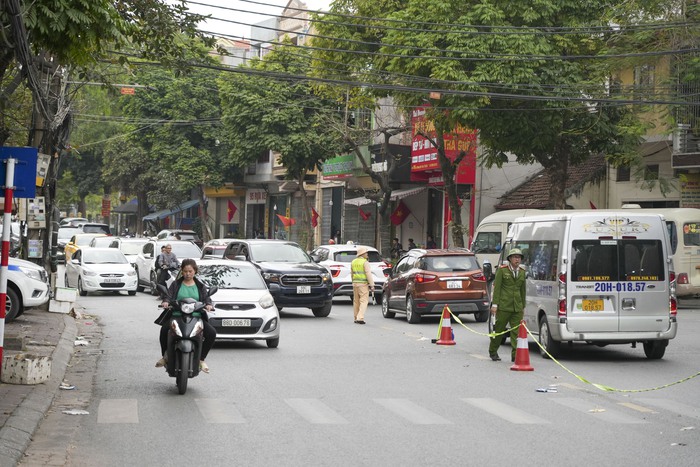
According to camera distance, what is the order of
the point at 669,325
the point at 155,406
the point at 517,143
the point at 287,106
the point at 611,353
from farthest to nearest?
the point at 287,106 < the point at 517,143 < the point at 611,353 < the point at 669,325 < the point at 155,406

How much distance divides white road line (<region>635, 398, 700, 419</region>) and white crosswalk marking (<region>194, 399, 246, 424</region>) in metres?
4.91

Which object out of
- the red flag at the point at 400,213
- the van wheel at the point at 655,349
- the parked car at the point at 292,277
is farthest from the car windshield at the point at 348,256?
the red flag at the point at 400,213

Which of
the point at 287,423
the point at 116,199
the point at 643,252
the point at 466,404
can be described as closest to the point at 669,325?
the point at 643,252

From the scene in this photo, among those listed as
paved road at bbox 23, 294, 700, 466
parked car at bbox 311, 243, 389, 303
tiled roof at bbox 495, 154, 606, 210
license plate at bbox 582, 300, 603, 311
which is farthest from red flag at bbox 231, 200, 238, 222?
license plate at bbox 582, 300, 603, 311

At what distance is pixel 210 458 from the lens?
8.62 metres

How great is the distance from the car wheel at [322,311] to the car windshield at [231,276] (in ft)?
22.9

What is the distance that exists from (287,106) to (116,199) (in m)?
53.0

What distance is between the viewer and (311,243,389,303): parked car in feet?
97.6

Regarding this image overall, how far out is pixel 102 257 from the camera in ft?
111

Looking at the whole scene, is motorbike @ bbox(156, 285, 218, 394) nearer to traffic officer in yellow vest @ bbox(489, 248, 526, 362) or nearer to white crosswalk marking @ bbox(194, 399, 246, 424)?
white crosswalk marking @ bbox(194, 399, 246, 424)

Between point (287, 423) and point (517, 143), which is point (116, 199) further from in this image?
point (287, 423)

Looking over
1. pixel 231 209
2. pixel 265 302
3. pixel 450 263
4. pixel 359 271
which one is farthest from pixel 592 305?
pixel 231 209

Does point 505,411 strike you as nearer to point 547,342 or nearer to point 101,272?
point 547,342

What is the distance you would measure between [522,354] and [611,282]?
7.33 feet
